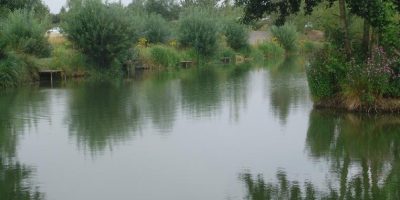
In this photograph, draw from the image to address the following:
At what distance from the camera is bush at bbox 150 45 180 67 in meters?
36.9

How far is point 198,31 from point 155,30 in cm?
284

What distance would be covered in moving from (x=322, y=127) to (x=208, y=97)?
6735 millimetres

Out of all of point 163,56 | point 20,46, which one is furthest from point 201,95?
point 163,56

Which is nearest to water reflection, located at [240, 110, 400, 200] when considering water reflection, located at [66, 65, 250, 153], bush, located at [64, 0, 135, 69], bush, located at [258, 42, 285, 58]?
water reflection, located at [66, 65, 250, 153]

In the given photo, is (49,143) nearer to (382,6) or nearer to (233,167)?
(233,167)

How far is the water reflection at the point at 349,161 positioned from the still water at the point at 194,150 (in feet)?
0.06

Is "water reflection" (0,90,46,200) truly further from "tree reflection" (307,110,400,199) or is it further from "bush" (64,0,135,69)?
"bush" (64,0,135,69)

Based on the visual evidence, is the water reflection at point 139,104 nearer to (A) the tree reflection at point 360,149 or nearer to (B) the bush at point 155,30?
(A) the tree reflection at point 360,149

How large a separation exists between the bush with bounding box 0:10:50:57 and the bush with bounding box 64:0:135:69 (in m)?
1.56

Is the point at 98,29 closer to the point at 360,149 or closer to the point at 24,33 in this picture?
the point at 24,33

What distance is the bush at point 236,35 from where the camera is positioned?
4759 cm

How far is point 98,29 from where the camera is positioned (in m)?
30.1

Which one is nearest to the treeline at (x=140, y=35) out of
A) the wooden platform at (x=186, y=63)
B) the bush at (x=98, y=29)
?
the bush at (x=98, y=29)

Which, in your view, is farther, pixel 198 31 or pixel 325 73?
pixel 198 31
